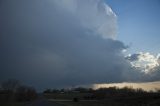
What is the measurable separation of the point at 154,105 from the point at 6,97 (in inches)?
2298

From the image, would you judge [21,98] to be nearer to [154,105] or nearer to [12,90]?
[12,90]

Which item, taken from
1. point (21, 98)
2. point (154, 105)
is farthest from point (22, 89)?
point (154, 105)

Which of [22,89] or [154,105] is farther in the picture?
[22,89]

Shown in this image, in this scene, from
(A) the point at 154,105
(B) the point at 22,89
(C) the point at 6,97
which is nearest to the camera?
(A) the point at 154,105

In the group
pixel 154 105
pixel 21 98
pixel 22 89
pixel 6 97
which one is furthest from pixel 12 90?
pixel 154 105

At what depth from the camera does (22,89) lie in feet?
494

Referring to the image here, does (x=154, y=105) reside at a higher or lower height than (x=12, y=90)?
lower

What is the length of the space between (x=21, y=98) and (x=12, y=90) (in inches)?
1206

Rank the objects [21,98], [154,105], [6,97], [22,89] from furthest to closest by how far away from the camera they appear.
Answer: [22,89] → [21,98] → [6,97] → [154,105]

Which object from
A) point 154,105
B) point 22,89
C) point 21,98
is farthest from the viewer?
point 22,89

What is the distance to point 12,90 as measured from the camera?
346 ft

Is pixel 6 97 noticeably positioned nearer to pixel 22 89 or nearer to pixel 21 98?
pixel 21 98

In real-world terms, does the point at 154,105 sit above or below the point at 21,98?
below

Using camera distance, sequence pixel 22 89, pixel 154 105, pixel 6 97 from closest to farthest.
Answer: pixel 154 105 → pixel 6 97 → pixel 22 89
